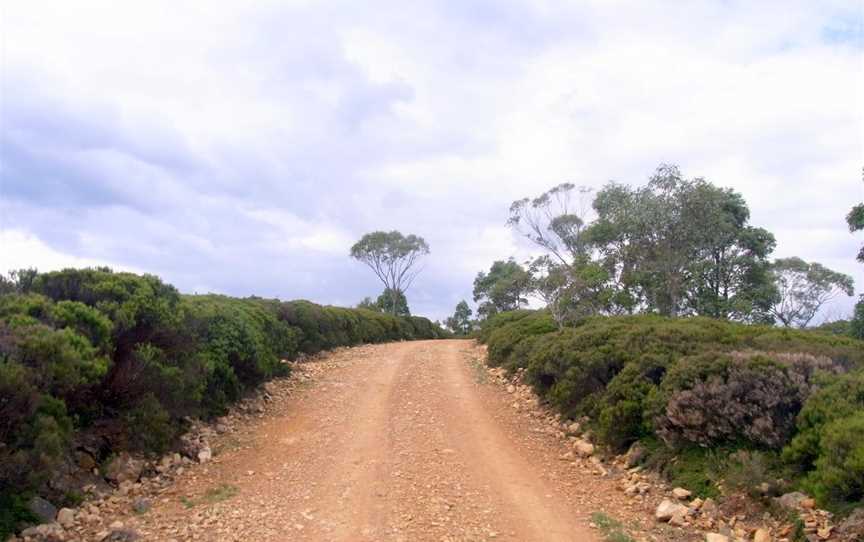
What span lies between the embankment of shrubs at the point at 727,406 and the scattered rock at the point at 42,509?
6421mm

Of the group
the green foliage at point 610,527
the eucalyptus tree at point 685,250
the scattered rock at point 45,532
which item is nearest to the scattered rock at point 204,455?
the scattered rock at point 45,532

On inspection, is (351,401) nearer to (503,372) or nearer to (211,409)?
(211,409)

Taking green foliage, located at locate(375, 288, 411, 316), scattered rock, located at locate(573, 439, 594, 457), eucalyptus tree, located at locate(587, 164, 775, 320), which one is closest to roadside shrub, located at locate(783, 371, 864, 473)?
scattered rock, located at locate(573, 439, 594, 457)

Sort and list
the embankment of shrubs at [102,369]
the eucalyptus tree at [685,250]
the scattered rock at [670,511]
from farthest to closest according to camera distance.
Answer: the eucalyptus tree at [685,250]
the scattered rock at [670,511]
the embankment of shrubs at [102,369]

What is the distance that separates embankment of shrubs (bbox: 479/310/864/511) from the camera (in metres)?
6.24

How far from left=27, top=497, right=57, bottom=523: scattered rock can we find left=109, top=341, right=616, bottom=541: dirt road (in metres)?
Result: 0.68

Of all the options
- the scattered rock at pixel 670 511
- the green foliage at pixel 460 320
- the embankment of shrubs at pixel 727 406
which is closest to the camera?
the embankment of shrubs at pixel 727 406

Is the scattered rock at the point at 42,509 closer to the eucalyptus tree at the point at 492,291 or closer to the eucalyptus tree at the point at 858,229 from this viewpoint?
the eucalyptus tree at the point at 858,229

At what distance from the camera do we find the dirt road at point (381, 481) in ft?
21.0

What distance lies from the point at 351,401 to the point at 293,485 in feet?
15.9

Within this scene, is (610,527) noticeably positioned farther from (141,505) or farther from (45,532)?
(45,532)

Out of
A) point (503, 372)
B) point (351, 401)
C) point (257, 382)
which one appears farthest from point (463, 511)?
point (503, 372)

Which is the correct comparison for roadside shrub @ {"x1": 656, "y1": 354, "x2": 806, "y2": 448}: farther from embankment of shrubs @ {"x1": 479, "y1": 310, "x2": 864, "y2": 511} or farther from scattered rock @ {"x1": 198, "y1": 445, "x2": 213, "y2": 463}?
scattered rock @ {"x1": 198, "y1": 445, "x2": 213, "y2": 463}

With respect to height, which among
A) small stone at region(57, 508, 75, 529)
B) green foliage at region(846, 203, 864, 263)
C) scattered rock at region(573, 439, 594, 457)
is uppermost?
green foliage at region(846, 203, 864, 263)
